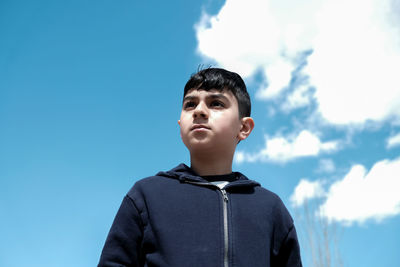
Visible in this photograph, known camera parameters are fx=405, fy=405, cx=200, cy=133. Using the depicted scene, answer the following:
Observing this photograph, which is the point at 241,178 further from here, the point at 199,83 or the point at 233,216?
the point at 199,83

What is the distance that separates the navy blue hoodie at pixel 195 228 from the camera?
5.98 ft

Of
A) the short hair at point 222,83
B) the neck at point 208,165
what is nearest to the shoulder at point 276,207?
the neck at point 208,165

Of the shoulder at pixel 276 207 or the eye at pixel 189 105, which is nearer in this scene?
the shoulder at pixel 276 207

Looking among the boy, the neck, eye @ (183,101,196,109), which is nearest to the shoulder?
the boy

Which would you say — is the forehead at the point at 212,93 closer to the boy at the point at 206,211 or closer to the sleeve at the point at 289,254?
the boy at the point at 206,211

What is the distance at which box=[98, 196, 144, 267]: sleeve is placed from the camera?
1.86 meters

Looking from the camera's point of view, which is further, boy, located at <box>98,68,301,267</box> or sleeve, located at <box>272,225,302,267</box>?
sleeve, located at <box>272,225,302,267</box>

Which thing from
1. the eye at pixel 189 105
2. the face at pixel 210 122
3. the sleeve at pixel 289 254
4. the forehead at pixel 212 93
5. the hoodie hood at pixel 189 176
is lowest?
the sleeve at pixel 289 254

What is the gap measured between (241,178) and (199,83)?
22.8 inches

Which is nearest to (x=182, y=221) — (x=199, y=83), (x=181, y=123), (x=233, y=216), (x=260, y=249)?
(x=233, y=216)

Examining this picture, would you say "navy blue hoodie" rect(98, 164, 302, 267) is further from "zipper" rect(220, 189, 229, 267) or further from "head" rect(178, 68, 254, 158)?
"head" rect(178, 68, 254, 158)

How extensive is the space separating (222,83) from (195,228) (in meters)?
0.83

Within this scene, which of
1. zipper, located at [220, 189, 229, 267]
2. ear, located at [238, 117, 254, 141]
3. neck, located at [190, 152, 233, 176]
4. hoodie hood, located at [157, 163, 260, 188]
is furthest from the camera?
ear, located at [238, 117, 254, 141]

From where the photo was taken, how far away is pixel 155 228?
1886mm
